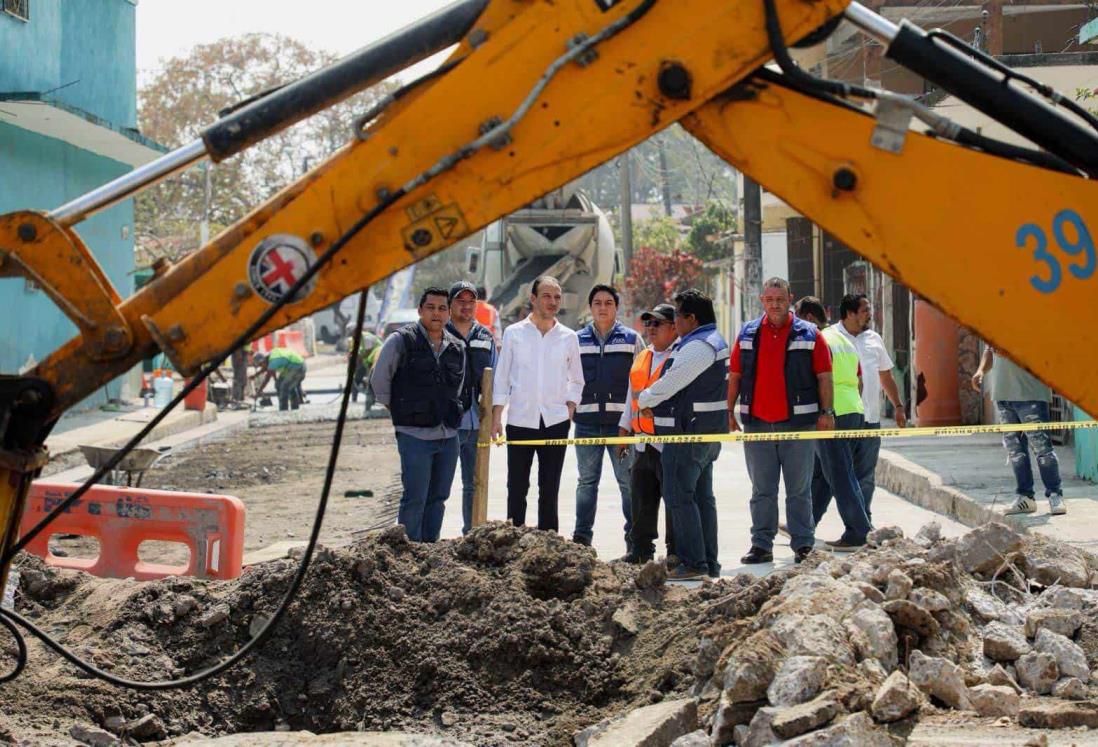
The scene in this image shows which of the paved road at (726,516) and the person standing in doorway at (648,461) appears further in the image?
the paved road at (726,516)

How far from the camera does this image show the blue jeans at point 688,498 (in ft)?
33.0

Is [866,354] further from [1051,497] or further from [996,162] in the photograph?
[996,162]

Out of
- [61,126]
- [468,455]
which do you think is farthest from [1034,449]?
[61,126]

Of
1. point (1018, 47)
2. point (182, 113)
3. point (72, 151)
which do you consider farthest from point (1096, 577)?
point (182, 113)

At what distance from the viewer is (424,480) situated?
10.3 metres

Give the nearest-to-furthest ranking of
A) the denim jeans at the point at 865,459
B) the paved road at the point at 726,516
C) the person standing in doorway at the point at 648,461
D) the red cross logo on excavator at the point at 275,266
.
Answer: the red cross logo on excavator at the point at 275,266 → the person standing in doorway at the point at 648,461 → the paved road at the point at 726,516 → the denim jeans at the point at 865,459

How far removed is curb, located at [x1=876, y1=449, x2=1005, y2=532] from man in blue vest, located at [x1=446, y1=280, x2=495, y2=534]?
430 cm

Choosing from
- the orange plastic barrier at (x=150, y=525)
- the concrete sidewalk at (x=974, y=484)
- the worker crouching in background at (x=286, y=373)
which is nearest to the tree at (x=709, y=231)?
the worker crouching in background at (x=286, y=373)

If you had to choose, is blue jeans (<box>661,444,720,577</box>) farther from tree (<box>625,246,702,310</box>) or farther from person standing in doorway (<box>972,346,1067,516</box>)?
tree (<box>625,246,702,310</box>)

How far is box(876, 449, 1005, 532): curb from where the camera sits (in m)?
12.8

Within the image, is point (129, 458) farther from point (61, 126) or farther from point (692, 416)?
point (61, 126)

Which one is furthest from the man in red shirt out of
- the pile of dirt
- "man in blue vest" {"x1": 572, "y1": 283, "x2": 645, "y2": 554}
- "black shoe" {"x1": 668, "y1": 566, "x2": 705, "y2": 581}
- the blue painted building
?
the blue painted building

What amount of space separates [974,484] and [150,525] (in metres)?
8.04

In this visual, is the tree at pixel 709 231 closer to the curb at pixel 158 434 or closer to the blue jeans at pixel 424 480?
the curb at pixel 158 434
